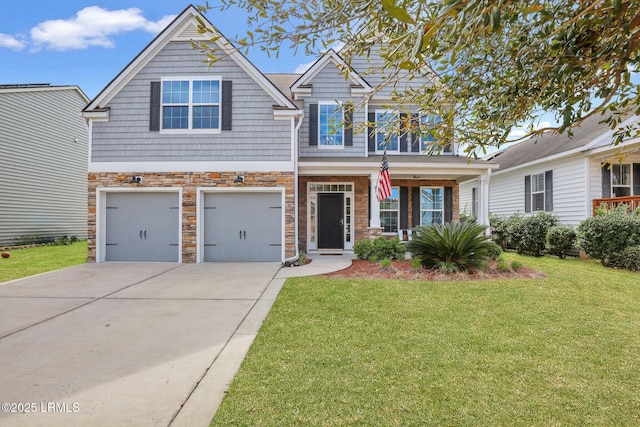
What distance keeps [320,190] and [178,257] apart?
5.43m

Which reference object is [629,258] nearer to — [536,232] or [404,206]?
[536,232]

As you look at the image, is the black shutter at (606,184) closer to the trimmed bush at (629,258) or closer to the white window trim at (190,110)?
the trimmed bush at (629,258)

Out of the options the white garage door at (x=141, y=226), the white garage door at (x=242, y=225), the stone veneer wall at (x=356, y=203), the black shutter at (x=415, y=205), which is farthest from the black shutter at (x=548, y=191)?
the white garage door at (x=141, y=226)

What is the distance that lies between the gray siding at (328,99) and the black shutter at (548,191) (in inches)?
301

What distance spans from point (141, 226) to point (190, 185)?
198 centimetres

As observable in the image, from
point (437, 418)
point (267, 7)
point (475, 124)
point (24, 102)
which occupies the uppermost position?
point (24, 102)

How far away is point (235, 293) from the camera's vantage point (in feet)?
21.4

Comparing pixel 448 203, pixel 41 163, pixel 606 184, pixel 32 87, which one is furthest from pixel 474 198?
pixel 32 87

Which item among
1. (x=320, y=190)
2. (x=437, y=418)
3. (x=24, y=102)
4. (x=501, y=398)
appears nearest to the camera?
(x=437, y=418)

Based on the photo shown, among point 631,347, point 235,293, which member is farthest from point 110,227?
point 631,347

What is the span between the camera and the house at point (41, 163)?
1466 centimetres

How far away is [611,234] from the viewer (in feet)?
31.7

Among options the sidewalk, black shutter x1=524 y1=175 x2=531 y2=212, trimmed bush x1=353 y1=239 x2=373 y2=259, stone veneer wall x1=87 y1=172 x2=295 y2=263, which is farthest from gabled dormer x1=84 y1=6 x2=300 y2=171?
black shutter x1=524 y1=175 x2=531 y2=212

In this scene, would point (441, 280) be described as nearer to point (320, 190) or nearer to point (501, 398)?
point (501, 398)
